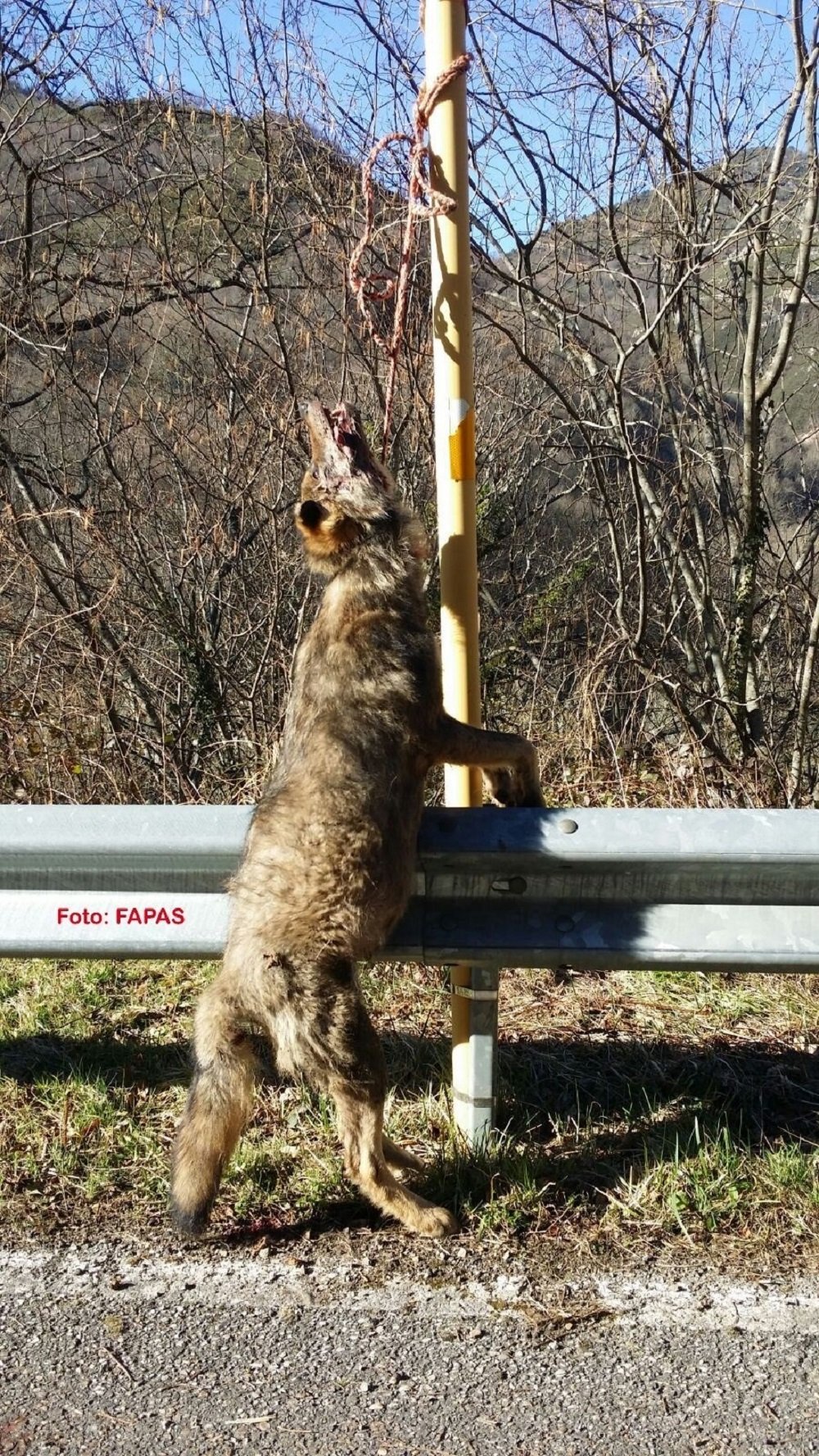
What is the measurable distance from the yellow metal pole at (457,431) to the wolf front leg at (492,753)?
0.71 feet

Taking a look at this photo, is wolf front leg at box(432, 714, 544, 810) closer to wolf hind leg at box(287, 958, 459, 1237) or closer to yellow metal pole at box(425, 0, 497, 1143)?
yellow metal pole at box(425, 0, 497, 1143)

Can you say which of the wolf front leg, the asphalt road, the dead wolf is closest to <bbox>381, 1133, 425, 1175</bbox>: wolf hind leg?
the dead wolf

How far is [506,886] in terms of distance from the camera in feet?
11.8

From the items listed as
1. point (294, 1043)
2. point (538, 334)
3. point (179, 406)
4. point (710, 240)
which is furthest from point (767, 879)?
point (179, 406)

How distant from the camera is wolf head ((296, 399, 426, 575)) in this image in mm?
4125

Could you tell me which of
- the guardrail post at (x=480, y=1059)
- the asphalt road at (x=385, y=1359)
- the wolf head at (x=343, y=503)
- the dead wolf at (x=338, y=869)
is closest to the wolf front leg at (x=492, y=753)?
the dead wolf at (x=338, y=869)

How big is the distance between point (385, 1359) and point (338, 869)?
1289mm

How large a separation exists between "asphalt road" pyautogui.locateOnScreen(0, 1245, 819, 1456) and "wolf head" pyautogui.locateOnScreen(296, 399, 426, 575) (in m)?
2.24

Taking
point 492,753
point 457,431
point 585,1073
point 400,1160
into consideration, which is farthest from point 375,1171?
point 457,431

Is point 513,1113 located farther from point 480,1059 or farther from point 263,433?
point 263,433

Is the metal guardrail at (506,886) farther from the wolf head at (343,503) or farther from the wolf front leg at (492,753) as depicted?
the wolf head at (343,503)

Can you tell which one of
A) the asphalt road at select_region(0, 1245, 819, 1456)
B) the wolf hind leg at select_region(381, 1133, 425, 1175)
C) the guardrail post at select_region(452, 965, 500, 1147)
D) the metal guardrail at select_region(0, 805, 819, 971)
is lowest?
the asphalt road at select_region(0, 1245, 819, 1456)

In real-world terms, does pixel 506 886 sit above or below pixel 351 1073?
above

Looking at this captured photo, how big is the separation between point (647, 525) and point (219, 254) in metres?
3.33
